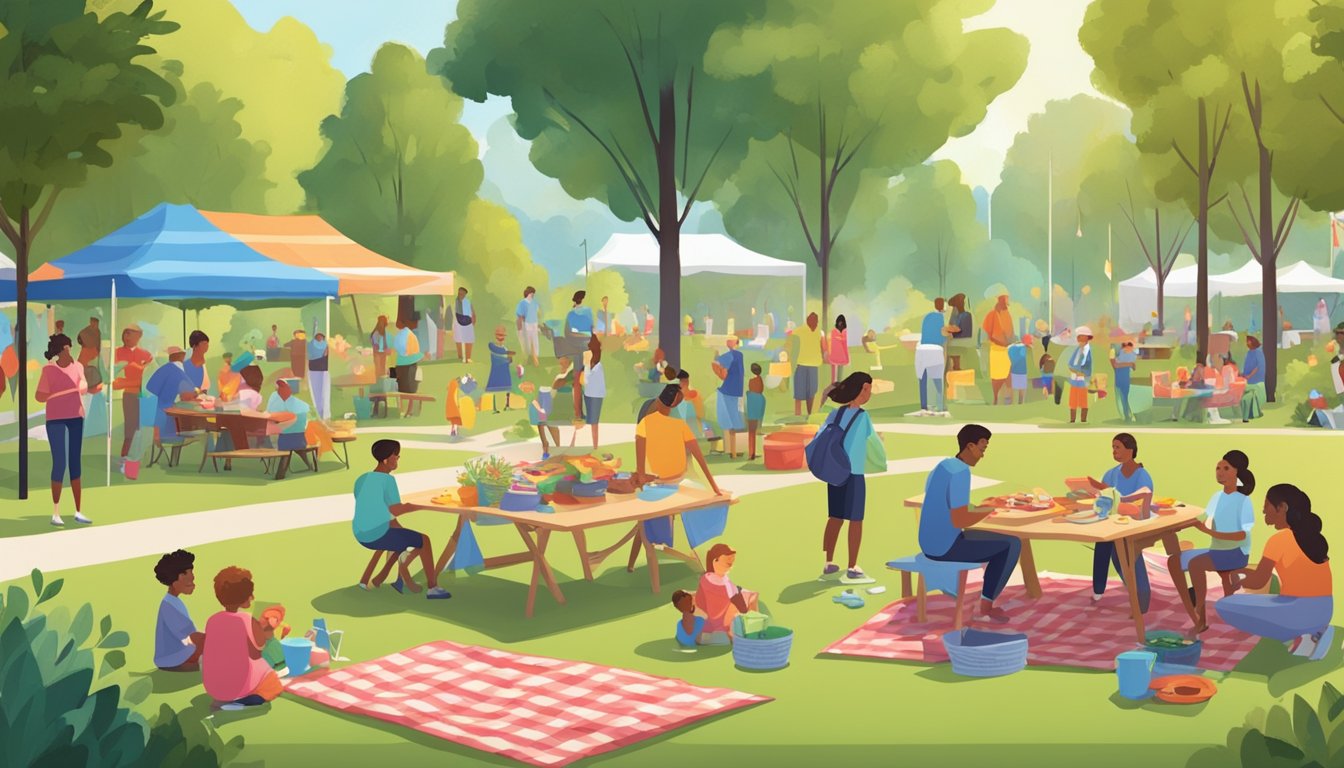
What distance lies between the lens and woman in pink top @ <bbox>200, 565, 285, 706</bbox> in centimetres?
857

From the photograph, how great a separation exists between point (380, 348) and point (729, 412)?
12531mm

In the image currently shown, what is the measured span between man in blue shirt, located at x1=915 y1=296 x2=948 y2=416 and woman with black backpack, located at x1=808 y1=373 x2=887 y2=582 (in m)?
13.9

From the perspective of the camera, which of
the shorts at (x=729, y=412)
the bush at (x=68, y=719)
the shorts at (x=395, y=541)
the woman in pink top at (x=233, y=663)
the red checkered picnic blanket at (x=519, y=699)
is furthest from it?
the shorts at (x=729, y=412)

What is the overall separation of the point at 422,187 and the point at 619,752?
43191mm

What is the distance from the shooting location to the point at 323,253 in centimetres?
2573

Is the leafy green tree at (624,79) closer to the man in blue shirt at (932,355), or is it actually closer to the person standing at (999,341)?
the man in blue shirt at (932,355)

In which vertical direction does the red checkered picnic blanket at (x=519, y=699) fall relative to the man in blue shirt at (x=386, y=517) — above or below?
below

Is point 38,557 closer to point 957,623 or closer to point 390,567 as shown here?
point 390,567

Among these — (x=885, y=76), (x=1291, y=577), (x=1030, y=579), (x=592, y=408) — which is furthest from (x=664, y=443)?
(x=885, y=76)

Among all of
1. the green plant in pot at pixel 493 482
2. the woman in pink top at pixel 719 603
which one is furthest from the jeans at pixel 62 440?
the woman in pink top at pixel 719 603

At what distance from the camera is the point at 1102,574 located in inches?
432

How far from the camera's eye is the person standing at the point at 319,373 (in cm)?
2498

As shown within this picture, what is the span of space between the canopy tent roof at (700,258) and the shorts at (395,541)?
25.0m

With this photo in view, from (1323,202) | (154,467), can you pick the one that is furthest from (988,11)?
(154,467)
